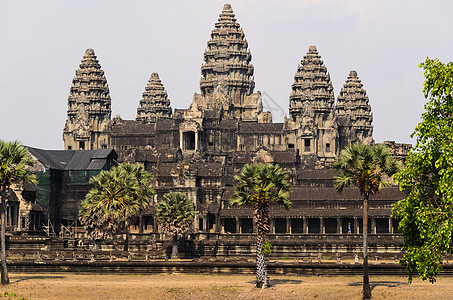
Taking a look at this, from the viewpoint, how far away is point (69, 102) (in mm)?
194250

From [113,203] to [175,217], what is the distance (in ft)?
25.2

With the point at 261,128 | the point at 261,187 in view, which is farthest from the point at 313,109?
the point at 261,187

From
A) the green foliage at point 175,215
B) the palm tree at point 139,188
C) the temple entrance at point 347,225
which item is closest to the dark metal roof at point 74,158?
the palm tree at point 139,188

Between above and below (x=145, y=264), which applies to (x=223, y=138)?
above

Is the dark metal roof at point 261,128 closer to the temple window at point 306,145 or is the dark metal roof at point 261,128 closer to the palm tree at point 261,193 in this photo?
the temple window at point 306,145

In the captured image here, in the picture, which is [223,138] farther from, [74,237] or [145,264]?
[145,264]

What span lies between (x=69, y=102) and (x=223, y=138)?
37.8 metres

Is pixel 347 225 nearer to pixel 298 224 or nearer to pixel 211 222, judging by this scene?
pixel 298 224

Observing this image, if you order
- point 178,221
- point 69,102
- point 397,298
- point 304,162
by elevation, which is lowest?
point 397,298

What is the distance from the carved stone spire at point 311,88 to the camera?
180 m

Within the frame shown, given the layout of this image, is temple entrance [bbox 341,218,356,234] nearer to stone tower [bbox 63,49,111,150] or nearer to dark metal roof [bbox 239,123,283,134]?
dark metal roof [bbox 239,123,283,134]

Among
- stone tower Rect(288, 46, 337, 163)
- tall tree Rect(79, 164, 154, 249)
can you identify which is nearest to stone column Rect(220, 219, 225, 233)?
tall tree Rect(79, 164, 154, 249)

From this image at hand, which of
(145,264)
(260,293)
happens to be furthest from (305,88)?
(260,293)

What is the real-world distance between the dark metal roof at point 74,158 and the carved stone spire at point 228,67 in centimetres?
4779
